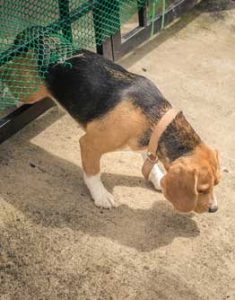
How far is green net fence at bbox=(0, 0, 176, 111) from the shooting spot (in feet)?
15.4

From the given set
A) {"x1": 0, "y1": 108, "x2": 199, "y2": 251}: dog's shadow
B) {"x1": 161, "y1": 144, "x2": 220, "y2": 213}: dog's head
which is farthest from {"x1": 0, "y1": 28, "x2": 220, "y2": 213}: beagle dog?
{"x1": 0, "y1": 108, "x2": 199, "y2": 251}: dog's shadow

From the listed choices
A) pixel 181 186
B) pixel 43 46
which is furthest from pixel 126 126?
pixel 43 46

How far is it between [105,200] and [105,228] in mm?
264

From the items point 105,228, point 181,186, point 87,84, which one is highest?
point 87,84

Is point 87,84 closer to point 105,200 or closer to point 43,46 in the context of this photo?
point 43,46

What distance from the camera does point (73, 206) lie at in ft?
14.9

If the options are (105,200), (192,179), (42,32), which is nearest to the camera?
(192,179)

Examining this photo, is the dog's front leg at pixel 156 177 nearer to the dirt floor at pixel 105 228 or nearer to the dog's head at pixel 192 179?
the dirt floor at pixel 105 228

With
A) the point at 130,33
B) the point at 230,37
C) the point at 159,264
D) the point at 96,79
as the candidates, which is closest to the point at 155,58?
the point at 130,33

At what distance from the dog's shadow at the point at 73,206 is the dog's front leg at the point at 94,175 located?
8 centimetres

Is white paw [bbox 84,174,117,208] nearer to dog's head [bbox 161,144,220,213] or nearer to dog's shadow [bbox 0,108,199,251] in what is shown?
dog's shadow [bbox 0,108,199,251]

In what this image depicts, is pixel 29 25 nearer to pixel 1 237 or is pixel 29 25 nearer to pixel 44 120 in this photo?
pixel 44 120

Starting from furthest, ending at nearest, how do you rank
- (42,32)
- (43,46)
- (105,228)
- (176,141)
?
(42,32)
(43,46)
(105,228)
(176,141)

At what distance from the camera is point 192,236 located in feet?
14.1
